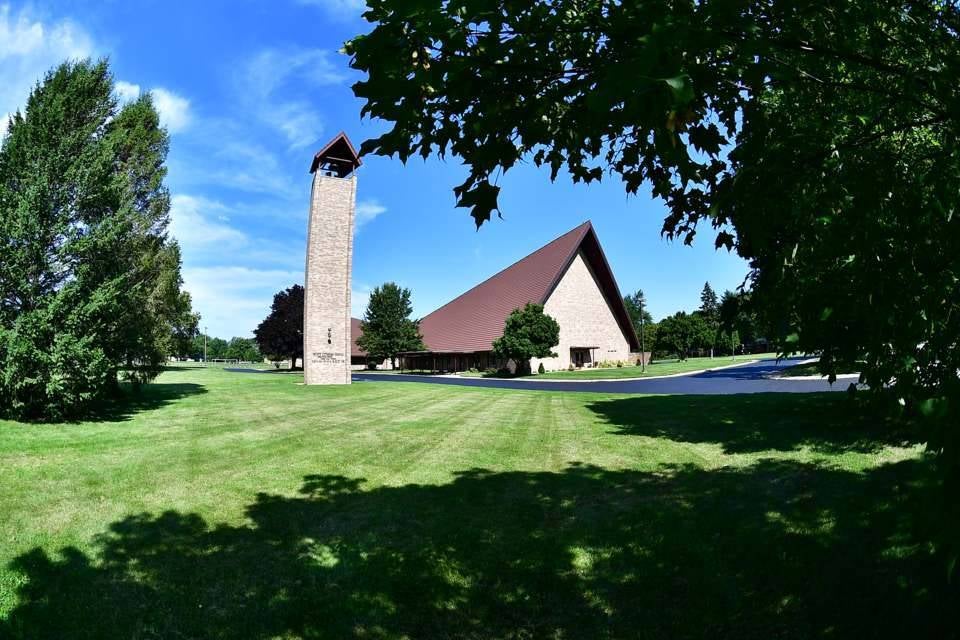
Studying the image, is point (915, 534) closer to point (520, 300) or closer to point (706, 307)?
point (520, 300)

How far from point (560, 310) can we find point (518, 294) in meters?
5.16

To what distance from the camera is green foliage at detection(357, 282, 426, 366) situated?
216 ft

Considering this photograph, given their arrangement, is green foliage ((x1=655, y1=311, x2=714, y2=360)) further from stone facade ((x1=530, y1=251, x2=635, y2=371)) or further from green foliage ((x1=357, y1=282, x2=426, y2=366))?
green foliage ((x1=357, y1=282, x2=426, y2=366))

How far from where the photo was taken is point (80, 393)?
13.0 meters

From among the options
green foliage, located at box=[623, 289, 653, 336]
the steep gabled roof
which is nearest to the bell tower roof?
the steep gabled roof

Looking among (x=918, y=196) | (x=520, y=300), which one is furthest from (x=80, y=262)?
(x=520, y=300)

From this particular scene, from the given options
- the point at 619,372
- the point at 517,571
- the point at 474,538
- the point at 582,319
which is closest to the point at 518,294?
the point at 582,319

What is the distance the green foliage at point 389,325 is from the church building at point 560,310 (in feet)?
7.33

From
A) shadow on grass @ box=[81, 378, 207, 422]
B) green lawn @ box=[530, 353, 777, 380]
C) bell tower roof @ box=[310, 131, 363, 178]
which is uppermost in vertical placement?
bell tower roof @ box=[310, 131, 363, 178]

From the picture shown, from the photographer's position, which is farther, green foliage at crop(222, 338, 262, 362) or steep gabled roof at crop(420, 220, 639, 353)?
green foliage at crop(222, 338, 262, 362)

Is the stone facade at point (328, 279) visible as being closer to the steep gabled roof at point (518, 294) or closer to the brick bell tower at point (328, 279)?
the brick bell tower at point (328, 279)

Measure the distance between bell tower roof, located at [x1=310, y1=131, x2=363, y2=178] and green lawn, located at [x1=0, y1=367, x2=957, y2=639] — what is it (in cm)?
2369

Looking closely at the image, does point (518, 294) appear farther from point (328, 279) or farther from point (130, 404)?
point (130, 404)

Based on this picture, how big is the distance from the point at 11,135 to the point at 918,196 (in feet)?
61.8
